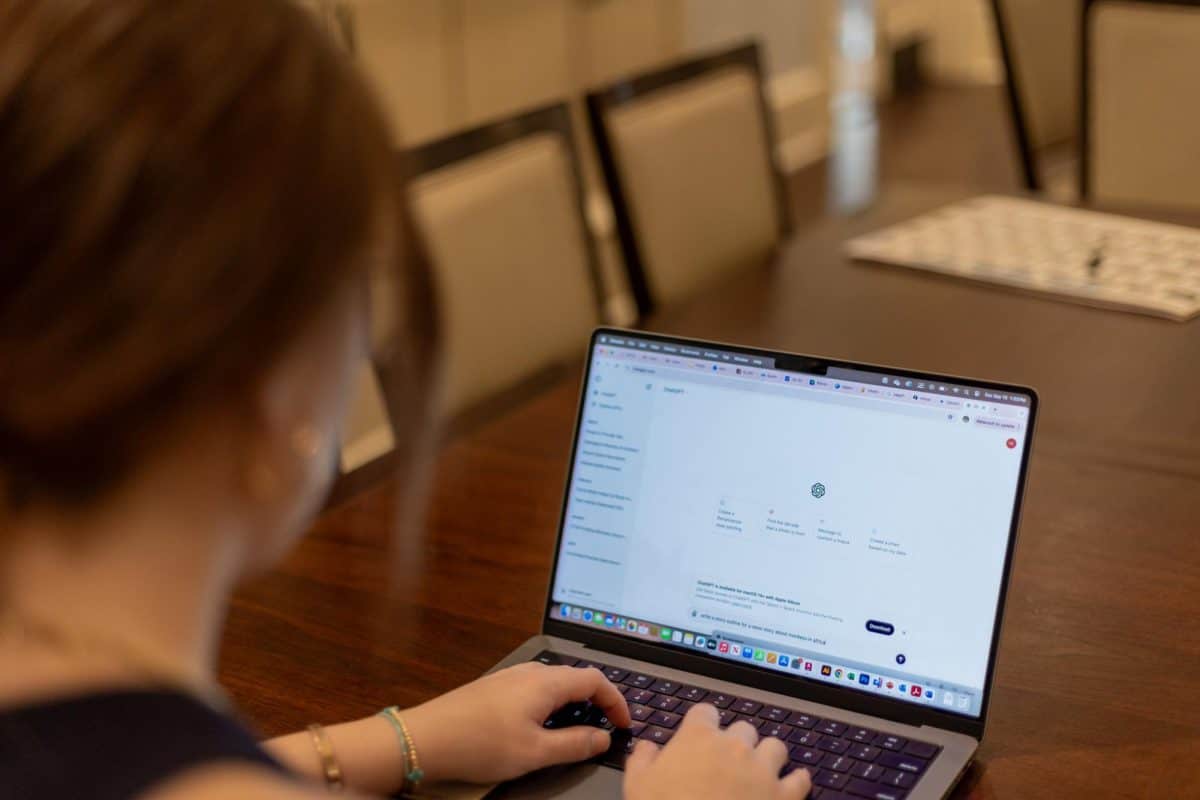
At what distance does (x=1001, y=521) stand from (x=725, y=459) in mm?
209

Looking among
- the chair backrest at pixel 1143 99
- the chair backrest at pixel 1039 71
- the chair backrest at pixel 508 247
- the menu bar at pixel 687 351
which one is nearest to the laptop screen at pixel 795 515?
the menu bar at pixel 687 351

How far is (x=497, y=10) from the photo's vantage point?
3.88 meters

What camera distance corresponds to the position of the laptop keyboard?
1.00m

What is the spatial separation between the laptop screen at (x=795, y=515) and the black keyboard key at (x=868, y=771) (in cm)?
7

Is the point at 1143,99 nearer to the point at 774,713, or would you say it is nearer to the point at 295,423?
the point at 774,713

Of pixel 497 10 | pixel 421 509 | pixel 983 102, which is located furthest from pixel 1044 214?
pixel 983 102

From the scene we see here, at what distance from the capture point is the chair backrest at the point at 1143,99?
2680mm

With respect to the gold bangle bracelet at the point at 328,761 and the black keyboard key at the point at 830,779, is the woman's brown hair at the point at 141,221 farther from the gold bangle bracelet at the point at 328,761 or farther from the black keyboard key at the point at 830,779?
the black keyboard key at the point at 830,779

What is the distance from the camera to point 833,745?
3.40ft

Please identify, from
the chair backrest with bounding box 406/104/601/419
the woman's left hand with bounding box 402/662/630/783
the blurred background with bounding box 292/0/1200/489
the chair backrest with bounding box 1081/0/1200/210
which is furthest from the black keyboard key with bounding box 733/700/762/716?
the chair backrest with bounding box 1081/0/1200/210

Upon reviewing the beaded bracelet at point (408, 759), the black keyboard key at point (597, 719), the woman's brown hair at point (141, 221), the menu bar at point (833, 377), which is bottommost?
the black keyboard key at point (597, 719)

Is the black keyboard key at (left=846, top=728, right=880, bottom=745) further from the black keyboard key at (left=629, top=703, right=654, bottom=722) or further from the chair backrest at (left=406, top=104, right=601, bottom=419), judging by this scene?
the chair backrest at (left=406, top=104, right=601, bottom=419)

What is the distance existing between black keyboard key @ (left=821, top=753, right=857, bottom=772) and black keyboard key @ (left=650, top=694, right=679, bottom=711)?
124 millimetres

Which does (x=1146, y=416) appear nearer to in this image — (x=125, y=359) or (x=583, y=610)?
(x=583, y=610)
